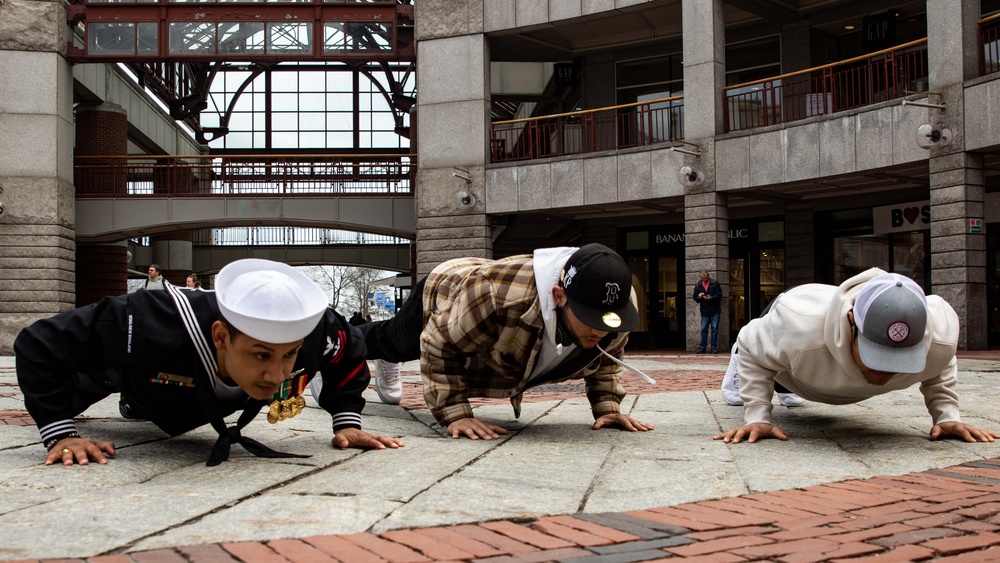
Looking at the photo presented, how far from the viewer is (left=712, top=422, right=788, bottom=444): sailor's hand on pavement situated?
4730 millimetres

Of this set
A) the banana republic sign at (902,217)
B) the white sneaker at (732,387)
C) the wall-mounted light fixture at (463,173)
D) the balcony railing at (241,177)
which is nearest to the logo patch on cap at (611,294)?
the white sneaker at (732,387)

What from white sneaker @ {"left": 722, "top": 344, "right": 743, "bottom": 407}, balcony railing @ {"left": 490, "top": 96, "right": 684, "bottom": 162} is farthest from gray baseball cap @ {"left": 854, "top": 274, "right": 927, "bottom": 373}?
balcony railing @ {"left": 490, "top": 96, "right": 684, "bottom": 162}

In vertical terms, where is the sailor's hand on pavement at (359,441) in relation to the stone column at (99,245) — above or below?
below

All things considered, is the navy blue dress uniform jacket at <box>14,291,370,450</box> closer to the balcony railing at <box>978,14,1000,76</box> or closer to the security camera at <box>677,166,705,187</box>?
the balcony railing at <box>978,14,1000,76</box>

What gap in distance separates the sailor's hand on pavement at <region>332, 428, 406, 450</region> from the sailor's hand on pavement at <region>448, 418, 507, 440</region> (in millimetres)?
444

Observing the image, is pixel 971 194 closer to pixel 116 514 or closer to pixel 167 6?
pixel 116 514

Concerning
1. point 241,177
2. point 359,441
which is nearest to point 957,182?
point 359,441

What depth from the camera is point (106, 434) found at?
4.85 meters

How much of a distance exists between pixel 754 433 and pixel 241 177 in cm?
2216

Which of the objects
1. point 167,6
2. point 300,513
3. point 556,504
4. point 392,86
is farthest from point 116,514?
point 392,86

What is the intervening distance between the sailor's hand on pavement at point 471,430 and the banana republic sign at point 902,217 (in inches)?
634

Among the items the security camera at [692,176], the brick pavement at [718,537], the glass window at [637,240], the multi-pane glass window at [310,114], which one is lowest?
the brick pavement at [718,537]

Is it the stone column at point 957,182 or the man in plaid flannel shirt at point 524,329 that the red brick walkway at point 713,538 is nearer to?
the man in plaid flannel shirt at point 524,329

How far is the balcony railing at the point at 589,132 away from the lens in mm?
20688
